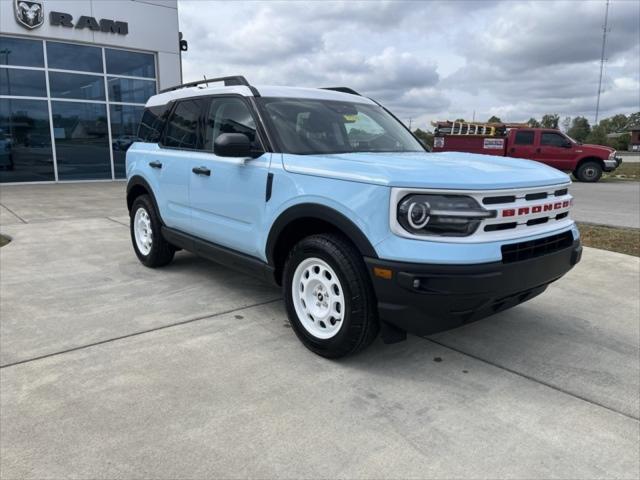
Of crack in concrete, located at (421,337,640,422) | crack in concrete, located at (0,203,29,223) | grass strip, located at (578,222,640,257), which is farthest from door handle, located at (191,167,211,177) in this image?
crack in concrete, located at (0,203,29,223)

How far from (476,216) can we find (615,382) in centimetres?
149

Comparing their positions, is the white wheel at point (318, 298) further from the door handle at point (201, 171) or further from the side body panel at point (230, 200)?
the door handle at point (201, 171)

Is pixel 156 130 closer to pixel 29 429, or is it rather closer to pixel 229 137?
pixel 229 137

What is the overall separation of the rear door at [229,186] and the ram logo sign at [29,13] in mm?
12907

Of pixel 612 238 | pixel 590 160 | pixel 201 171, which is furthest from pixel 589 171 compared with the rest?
pixel 201 171

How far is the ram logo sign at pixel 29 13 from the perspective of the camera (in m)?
13.9

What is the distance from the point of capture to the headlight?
2.79 metres

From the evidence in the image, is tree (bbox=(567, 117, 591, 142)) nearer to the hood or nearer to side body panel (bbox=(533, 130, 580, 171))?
side body panel (bbox=(533, 130, 580, 171))

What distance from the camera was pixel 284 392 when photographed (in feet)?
9.78

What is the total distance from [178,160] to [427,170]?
106 inches

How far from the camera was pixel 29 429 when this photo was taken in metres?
2.58

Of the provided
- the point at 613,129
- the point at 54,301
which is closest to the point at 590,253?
the point at 54,301

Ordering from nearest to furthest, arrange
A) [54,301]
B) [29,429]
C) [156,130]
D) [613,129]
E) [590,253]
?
1. [29,429]
2. [54,301]
3. [156,130]
4. [590,253]
5. [613,129]

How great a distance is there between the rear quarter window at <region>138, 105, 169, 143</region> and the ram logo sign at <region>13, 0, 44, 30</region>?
37.3ft
